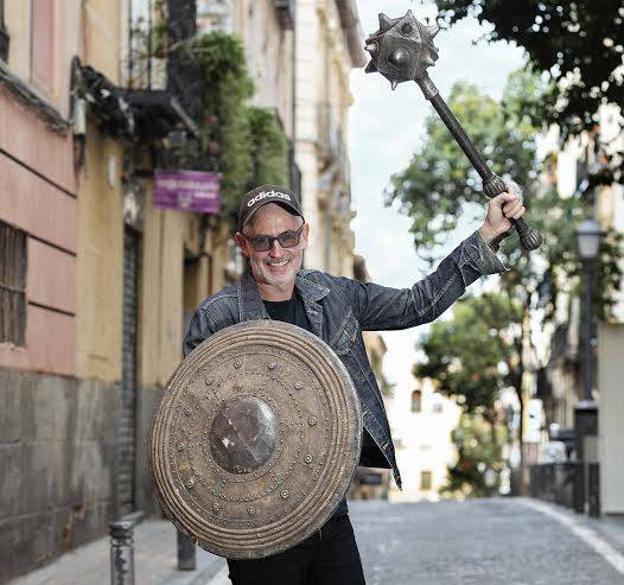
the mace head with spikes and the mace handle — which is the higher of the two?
the mace head with spikes

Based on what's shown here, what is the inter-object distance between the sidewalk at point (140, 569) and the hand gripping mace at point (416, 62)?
711 centimetres

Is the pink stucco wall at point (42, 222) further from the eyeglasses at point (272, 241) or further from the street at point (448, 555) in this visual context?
the eyeglasses at point (272, 241)

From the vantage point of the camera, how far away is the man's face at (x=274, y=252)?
17.2 ft

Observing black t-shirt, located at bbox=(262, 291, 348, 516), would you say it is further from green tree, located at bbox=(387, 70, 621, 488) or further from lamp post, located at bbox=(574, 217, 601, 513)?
green tree, located at bbox=(387, 70, 621, 488)

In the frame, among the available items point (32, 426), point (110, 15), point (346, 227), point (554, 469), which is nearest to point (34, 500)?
point (32, 426)

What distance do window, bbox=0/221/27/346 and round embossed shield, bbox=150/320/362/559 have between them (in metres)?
7.84

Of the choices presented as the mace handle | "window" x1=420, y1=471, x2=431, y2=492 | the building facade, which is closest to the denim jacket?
the mace handle

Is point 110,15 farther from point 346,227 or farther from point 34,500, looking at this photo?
point 346,227

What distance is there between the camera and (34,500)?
44.0ft

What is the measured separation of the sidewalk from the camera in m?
12.3

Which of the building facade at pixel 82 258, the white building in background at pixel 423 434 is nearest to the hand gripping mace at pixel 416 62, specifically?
the building facade at pixel 82 258

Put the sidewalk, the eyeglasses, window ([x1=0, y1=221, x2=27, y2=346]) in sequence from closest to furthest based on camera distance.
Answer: the eyeglasses, the sidewalk, window ([x1=0, y1=221, x2=27, y2=346])

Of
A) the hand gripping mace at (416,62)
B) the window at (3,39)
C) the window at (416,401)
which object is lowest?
Result: the hand gripping mace at (416,62)

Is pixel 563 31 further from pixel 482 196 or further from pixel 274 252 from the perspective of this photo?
pixel 482 196
